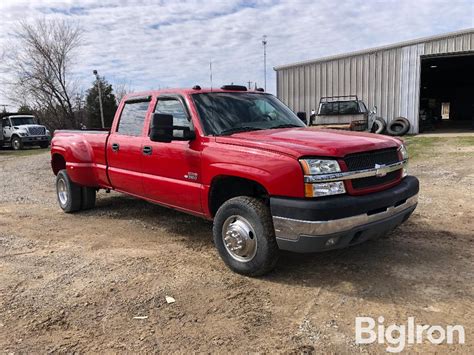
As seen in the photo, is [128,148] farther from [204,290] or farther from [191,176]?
[204,290]

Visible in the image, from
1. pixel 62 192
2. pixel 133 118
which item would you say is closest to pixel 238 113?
pixel 133 118

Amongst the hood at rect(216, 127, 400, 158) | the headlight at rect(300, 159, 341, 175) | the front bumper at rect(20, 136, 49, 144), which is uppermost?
the hood at rect(216, 127, 400, 158)

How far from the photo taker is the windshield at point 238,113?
457cm

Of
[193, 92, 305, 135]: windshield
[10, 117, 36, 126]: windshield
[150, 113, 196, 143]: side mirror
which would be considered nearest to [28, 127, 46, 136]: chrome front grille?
[10, 117, 36, 126]: windshield

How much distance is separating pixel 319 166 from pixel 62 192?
Result: 5.26 m

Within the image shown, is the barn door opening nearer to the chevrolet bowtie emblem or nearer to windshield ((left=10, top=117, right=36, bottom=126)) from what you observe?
the chevrolet bowtie emblem

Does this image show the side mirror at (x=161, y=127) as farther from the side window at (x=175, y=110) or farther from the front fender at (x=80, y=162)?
the front fender at (x=80, y=162)

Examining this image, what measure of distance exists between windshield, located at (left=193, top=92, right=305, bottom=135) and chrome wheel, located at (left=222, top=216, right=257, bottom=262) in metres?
0.98

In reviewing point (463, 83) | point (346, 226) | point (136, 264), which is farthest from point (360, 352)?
point (463, 83)

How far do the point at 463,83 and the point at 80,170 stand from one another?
40.5 metres

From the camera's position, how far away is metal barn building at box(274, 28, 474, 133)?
20.1 m

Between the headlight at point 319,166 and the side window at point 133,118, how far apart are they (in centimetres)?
264

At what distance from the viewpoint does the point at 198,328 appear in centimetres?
317

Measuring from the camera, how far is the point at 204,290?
3.83 m
